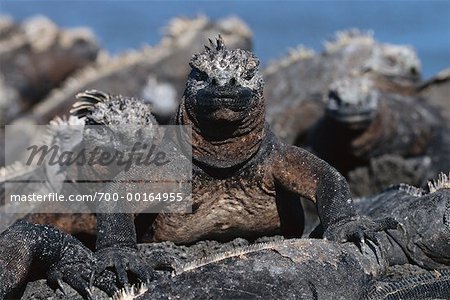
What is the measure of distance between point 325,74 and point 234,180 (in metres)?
8.77

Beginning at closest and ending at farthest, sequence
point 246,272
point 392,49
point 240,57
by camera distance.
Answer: point 246,272 < point 240,57 < point 392,49

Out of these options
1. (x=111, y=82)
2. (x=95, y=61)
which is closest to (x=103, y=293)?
(x=111, y=82)

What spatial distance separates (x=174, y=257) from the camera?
500cm

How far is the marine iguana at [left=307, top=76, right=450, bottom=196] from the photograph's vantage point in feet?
35.7

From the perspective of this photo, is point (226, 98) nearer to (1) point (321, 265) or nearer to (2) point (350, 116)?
(1) point (321, 265)

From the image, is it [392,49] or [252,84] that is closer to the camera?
[252,84]

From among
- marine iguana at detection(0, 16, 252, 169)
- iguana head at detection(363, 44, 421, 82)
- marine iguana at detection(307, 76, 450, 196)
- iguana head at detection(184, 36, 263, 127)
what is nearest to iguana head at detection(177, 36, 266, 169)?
iguana head at detection(184, 36, 263, 127)

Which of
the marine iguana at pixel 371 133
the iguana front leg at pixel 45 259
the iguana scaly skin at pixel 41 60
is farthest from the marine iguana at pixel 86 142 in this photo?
the iguana scaly skin at pixel 41 60

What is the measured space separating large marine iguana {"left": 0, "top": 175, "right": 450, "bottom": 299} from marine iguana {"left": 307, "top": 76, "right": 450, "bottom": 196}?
4.86 metres

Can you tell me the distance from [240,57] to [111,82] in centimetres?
1080

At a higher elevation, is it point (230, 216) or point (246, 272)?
point (230, 216)

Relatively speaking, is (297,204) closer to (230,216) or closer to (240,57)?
(230,216)

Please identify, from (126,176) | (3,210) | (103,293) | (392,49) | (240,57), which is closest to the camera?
(103,293)

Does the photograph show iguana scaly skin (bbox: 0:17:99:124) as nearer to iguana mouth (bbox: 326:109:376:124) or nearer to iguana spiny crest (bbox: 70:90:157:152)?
iguana mouth (bbox: 326:109:376:124)
